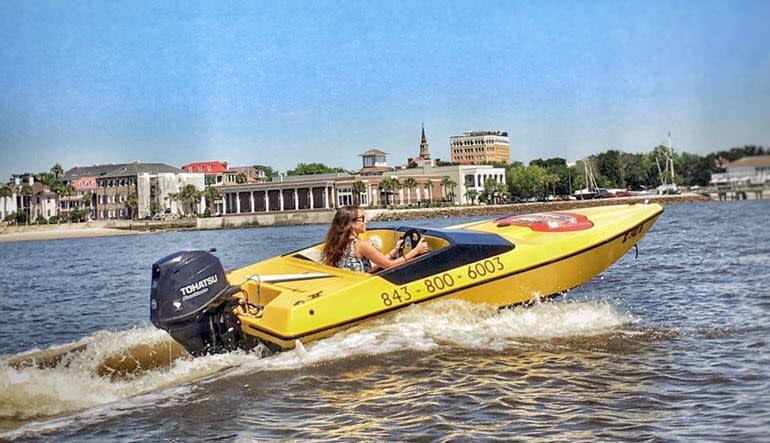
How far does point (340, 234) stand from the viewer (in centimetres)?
814

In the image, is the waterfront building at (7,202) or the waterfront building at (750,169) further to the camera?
the waterfront building at (7,202)

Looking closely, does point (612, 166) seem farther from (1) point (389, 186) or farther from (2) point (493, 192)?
(2) point (493, 192)

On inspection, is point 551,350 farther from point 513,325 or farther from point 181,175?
point 181,175

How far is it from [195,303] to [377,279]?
168 centimetres

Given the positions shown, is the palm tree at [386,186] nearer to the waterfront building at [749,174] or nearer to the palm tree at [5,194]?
the palm tree at [5,194]

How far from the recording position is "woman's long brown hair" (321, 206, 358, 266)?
811cm

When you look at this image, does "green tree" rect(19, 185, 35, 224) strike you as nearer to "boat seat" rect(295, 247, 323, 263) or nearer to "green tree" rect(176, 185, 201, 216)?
"green tree" rect(176, 185, 201, 216)

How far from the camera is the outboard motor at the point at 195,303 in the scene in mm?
6770

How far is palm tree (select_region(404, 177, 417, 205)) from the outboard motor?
89.6 meters

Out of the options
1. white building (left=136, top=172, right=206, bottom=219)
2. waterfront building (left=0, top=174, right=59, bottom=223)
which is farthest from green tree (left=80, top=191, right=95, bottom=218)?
white building (left=136, top=172, right=206, bottom=219)

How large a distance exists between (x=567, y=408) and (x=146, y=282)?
52.1ft

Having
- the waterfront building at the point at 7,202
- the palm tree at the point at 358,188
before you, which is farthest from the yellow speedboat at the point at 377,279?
the waterfront building at the point at 7,202

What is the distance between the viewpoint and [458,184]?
102m

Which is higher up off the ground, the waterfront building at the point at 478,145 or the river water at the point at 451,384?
the waterfront building at the point at 478,145
